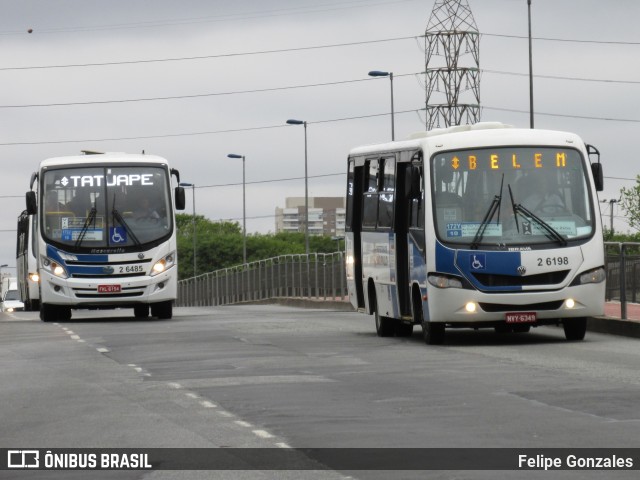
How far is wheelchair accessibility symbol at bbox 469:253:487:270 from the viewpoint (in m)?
22.5

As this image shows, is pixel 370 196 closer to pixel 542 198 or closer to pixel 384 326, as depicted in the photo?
pixel 384 326

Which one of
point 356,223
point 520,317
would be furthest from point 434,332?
point 356,223

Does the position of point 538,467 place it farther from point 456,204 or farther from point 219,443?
point 456,204

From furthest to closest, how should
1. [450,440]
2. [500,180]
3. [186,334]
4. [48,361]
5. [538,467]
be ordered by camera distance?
[186,334], [500,180], [48,361], [450,440], [538,467]

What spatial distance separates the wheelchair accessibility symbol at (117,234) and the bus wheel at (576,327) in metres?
13.1

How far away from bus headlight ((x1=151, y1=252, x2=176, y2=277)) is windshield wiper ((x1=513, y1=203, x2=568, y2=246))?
13562 millimetres

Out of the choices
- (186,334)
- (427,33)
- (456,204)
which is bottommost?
(186,334)

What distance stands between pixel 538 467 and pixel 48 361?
40.8ft

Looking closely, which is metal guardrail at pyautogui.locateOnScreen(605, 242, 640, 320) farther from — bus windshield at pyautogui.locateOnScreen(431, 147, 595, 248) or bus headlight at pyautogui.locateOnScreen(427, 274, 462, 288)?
bus headlight at pyautogui.locateOnScreen(427, 274, 462, 288)

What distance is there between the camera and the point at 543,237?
22641 millimetres

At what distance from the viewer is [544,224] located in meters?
22.7

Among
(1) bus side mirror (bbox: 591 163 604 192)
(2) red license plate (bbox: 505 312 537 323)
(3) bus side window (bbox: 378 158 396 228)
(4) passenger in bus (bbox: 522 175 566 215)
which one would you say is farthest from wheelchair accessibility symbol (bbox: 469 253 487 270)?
(3) bus side window (bbox: 378 158 396 228)

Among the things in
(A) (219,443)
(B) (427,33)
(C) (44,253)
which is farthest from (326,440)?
(B) (427,33)

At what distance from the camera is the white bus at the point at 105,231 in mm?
34656
